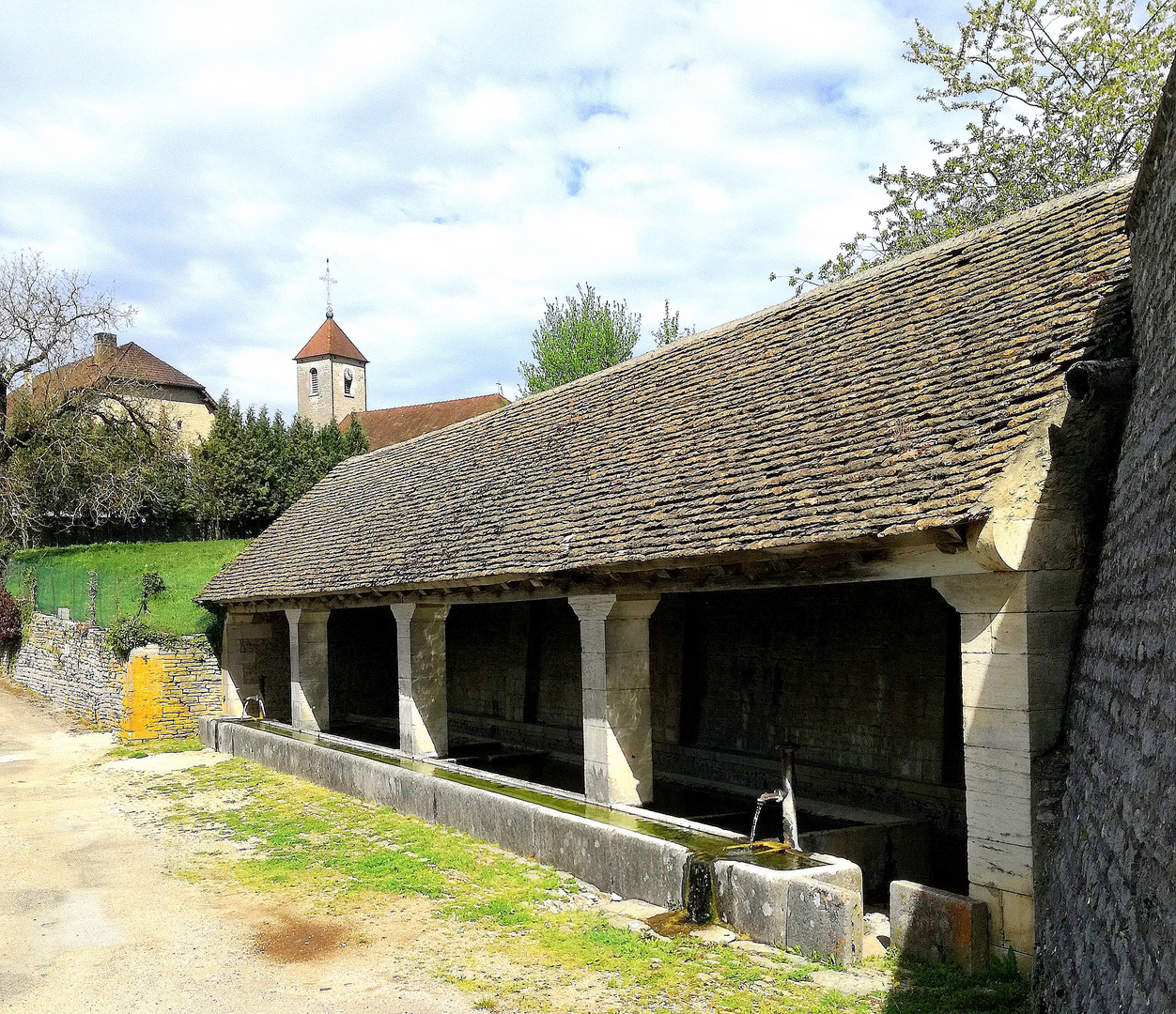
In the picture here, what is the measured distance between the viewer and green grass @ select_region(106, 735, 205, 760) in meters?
16.1

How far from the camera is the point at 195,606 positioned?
1905cm

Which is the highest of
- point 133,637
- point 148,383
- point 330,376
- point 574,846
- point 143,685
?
point 330,376

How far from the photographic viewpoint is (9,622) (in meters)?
24.3

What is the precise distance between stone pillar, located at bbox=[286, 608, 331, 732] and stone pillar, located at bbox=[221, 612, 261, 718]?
3.37 metres

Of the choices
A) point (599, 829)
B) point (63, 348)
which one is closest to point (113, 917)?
point (599, 829)

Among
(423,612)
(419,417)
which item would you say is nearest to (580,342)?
(419,417)

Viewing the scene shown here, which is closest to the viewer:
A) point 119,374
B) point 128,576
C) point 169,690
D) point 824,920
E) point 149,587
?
point 824,920

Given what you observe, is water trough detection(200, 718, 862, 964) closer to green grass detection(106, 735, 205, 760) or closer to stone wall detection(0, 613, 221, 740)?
green grass detection(106, 735, 205, 760)

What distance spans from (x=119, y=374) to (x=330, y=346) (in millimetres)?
20392

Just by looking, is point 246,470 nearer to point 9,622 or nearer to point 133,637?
point 9,622

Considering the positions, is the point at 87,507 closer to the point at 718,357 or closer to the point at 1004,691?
the point at 718,357

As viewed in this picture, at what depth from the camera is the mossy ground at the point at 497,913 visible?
5309 mm

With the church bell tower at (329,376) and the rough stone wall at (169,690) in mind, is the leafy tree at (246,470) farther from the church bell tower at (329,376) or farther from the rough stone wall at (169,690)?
the church bell tower at (329,376)

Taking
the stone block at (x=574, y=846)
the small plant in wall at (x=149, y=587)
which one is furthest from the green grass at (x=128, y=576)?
the stone block at (x=574, y=846)
